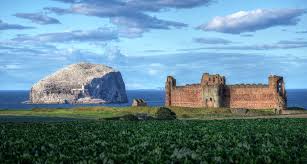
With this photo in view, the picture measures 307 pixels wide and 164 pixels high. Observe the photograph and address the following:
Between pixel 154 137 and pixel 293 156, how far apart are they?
16.4 metres

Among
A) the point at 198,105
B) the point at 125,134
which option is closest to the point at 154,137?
the point at 125,134

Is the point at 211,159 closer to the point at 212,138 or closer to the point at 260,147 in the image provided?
the point at 260,147

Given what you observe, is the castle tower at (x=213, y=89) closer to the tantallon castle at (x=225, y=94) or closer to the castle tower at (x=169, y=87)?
the tantallon castle at (x=225, y=94)

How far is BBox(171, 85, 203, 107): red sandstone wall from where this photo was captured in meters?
124

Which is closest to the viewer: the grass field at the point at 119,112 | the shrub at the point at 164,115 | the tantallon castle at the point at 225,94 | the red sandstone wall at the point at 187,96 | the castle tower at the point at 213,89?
the shrub at the point at 164,115

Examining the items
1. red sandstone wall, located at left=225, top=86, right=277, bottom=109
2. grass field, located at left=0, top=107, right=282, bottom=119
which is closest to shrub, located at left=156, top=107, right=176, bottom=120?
grass field, located at left=0, top=107, right=282, bottom=119

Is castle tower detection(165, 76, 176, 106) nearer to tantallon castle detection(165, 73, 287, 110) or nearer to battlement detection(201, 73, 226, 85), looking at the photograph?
tantallon castle detection(165, 73, 287, 110)

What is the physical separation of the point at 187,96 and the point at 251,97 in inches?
704

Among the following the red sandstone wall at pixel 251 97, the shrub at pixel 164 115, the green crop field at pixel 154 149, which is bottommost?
the green crop field at pixel 154 149

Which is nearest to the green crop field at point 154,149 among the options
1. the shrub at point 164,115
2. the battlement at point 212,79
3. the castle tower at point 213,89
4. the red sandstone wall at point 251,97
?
the shrub at point 164,115

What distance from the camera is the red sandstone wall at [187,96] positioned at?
124062 millimetres

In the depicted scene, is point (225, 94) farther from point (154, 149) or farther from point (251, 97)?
point (154, 149)

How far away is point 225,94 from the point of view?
119438 millimetres

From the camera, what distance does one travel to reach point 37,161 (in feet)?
96.8
